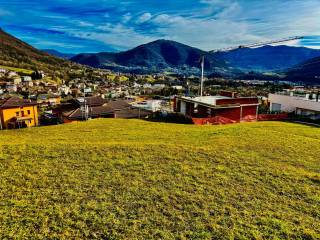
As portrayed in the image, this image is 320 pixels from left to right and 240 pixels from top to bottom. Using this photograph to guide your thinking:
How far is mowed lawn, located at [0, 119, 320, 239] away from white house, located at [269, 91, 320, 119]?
15415 mm

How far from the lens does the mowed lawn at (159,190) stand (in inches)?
183

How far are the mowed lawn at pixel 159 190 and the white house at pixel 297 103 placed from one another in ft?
50.6

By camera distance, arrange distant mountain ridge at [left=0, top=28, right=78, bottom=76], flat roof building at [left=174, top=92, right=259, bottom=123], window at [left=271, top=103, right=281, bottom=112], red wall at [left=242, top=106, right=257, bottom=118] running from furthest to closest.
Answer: distant mountain ridge at [left=0, top=28, right=78, bottom=76] → window at [left=271, top=103, right=281, bottom=112] → red wall at [left=242, top=106, right=257, bottom=118] → flat roof building at [left=174, top=92, right=259, bottom=123]

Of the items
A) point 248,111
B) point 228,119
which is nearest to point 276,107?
point 248,111

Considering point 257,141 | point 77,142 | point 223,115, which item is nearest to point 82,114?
point 223,115

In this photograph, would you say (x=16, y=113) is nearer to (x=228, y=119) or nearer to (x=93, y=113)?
(x=93, y=113)

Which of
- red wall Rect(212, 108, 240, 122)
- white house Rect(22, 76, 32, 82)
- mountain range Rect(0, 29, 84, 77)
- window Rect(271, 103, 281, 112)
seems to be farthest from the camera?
mountain range Rect(0, 29, 84, 77)

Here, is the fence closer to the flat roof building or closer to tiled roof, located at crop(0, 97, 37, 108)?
the flat roof building

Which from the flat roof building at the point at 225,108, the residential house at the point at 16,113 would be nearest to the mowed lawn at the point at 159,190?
the flat roof building at the point at 225,108

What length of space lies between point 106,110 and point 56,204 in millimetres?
25152

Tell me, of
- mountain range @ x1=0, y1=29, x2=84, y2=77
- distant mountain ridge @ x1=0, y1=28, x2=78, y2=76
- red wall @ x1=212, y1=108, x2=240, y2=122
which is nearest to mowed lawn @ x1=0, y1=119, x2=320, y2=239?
red wall @ x1=212, y1=108, x2=240, y2=122

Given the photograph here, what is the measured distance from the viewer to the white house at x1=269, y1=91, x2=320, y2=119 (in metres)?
23.3

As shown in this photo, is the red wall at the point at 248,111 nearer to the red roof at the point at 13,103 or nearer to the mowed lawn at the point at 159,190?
the mowed lawn at the point at 159,190

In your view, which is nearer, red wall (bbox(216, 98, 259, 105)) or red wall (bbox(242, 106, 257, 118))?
red wall (bbox(216, 98, 259, 105))
